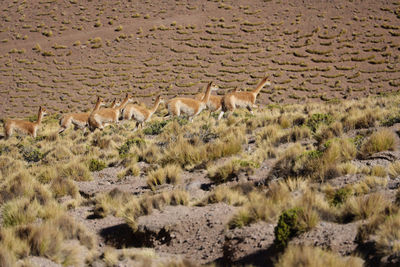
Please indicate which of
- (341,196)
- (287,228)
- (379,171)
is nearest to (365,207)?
(341,196)

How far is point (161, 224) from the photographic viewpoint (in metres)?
5.85

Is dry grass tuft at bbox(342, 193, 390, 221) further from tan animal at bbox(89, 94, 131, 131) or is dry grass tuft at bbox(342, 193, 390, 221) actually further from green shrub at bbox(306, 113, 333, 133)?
tan animal at bbox(89, 94, 131, 131)

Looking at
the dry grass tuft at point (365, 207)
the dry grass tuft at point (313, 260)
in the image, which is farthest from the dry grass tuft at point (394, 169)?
the dry grass tuft at point (313, 260)

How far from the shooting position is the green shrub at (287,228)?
4359 millimetres

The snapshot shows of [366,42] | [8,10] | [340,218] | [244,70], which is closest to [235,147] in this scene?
[340,218]

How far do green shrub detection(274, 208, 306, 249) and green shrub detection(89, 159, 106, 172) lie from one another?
267 inches

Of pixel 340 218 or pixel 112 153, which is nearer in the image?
pixel 340 218

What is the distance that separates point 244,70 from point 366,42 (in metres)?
12.7

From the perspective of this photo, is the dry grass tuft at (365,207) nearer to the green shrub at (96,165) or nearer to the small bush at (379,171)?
the small bush at (379,171)

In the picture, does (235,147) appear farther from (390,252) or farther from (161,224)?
(390,252)

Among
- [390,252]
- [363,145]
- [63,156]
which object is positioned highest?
[390,252]

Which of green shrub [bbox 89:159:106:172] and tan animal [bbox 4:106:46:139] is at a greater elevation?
green shrub [bbox 89:159:106:172]

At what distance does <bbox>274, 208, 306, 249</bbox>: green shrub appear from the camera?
14.3 ft

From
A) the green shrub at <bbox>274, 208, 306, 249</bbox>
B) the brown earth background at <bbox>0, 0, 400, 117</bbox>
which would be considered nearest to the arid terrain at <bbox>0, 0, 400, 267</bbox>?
the green shrub at <bbox>274, 208, 306, 249</bbox>
